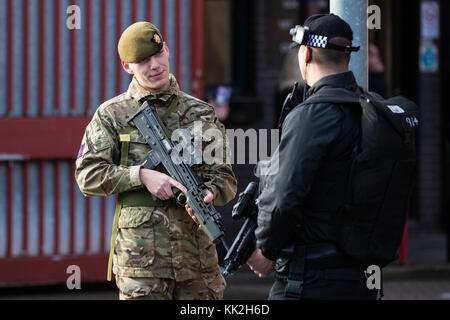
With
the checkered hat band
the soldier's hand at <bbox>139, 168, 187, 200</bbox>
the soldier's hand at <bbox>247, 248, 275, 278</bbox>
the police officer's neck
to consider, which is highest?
the checkered hat band

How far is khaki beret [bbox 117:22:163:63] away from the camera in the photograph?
15.5 ft

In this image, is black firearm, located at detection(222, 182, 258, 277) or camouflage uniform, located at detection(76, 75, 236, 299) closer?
black firearm, located at detection(222, 182, 258, 277)

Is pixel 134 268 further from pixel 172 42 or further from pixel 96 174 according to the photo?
pixel 172 42

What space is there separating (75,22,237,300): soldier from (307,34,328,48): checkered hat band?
1.03 m

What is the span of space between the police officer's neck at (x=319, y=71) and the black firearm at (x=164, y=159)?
0.90m

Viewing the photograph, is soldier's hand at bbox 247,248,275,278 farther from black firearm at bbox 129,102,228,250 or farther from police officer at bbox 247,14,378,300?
black firearm at bbox 129,102,228,250

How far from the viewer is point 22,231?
7.94 metres

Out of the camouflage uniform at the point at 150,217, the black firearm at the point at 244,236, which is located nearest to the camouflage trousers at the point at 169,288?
the camouflage uniform at the point at 150,217

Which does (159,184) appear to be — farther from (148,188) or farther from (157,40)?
(157,40)

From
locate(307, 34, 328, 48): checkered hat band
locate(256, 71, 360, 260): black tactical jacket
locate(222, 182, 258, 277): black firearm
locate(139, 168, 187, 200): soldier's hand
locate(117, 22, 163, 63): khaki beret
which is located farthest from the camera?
locate(117, 22, 163, 63): khaki beret

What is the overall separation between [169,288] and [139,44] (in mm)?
1195

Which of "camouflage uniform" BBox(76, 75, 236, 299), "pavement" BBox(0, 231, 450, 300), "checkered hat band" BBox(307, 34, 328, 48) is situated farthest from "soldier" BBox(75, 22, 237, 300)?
"pavement" BBox(0, 231, 450, 300)

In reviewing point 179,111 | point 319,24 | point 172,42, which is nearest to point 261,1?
point 172,42

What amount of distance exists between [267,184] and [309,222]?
0.23 m
